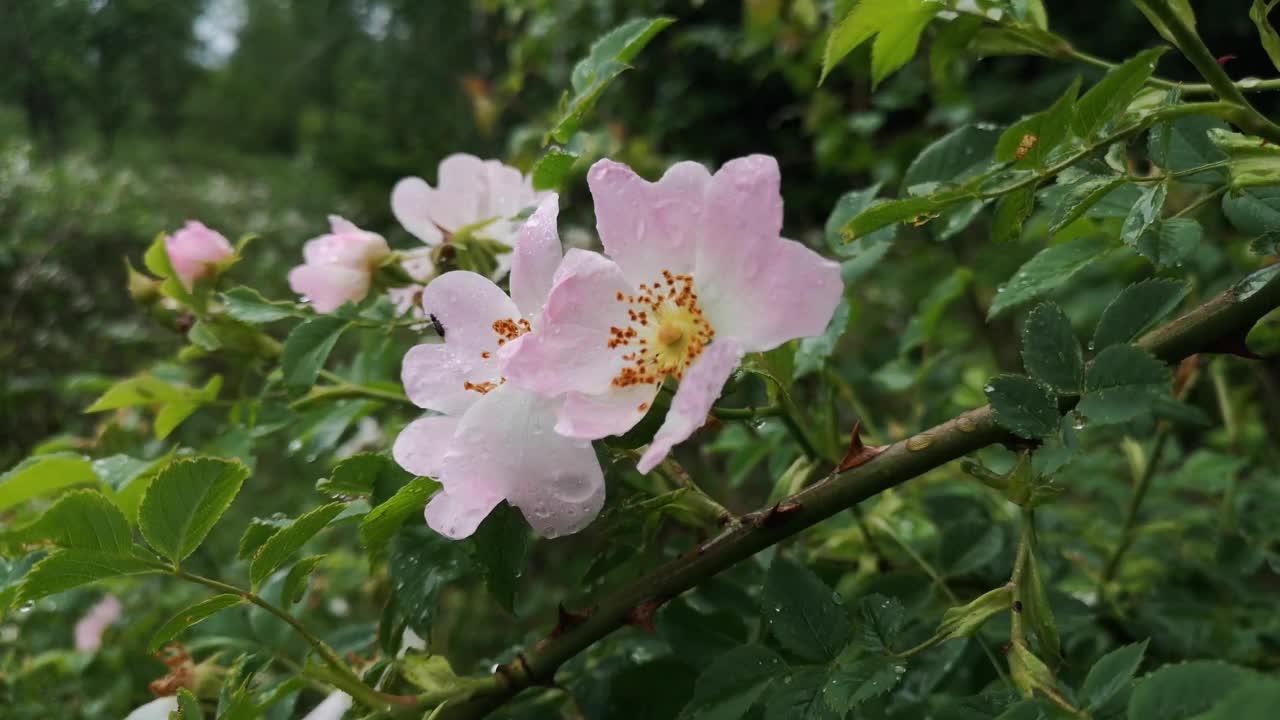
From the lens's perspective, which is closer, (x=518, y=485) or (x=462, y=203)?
(x=518, y=485)

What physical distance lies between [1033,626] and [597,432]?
0.75ft

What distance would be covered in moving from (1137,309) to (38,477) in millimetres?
657

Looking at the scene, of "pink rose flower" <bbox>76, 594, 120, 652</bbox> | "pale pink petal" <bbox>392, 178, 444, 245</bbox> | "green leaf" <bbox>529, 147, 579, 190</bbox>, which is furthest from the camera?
"pink rose flower" <bbox>76, 594, 120, 652</bbox>

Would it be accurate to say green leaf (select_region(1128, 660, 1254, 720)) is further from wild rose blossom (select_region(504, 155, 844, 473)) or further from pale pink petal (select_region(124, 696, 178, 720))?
pale pink petal (select_region(124, 696, 178, 720))

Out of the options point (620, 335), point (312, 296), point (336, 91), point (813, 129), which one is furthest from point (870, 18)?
point (336, 91)

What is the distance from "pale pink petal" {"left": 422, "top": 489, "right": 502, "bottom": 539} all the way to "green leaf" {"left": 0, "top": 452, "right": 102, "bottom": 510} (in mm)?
346

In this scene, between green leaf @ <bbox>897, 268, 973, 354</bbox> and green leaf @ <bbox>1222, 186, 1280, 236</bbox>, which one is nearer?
green leaf @ <bbox>1222, 186, 1280, 236</bbox>

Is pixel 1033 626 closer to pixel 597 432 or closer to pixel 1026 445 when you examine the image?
pixel 1026 445

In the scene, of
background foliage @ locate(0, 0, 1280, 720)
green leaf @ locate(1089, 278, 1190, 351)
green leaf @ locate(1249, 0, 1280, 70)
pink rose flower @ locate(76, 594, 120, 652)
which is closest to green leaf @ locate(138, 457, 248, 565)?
background foliage @ locate(0, 0, 1280, 720)

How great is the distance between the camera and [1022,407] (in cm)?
42

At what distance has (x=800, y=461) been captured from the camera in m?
0.60

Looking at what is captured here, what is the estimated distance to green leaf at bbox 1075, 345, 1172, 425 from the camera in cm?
39

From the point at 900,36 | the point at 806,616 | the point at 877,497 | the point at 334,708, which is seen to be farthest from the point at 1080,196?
the point at 334,708

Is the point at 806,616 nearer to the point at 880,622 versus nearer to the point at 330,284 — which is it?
the point at 880,622
